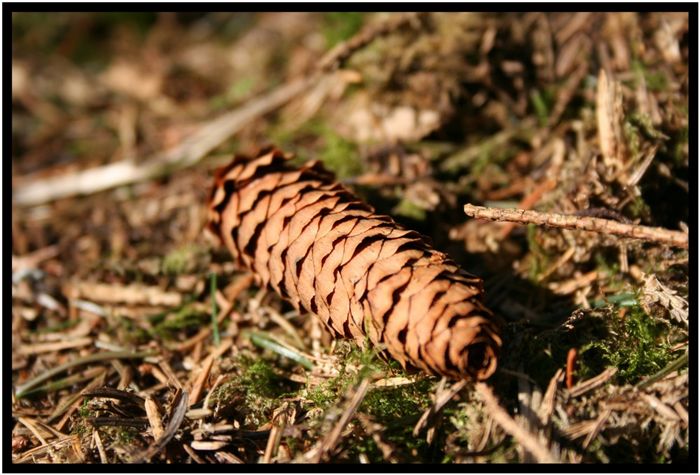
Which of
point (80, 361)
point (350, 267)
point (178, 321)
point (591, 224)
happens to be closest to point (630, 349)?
point (591, 224)

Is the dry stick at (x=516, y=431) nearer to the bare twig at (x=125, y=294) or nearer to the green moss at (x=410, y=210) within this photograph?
the green moss at (x=410, y=210)

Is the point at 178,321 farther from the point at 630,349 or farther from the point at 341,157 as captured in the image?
the point at 630,349

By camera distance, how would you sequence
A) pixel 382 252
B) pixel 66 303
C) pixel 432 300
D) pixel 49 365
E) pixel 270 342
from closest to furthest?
pixel 432 300 < pixel 382 252 < pixel 270 342 < pixel 49 365 < pixel 66 303

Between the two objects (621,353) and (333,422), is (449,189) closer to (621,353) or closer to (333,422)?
(621,353)

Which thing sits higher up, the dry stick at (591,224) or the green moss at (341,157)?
the green moss at (341,157)

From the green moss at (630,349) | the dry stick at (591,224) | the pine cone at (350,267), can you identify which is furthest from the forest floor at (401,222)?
the dry stick at (591,224)

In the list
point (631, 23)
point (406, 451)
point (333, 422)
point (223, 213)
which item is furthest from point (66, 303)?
point (631, 23)
